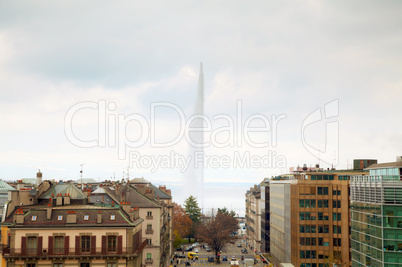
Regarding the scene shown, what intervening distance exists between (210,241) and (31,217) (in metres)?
80.0

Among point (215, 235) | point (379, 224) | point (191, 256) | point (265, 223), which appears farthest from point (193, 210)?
point (379, 224)

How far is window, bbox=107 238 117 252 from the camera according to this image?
170 ft

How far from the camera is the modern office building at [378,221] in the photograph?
174 ft

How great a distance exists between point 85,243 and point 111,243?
10.3ft

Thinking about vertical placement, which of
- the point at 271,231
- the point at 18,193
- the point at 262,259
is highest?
the point at 18,193

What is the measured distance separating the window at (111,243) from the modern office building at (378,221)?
3362 centimetres

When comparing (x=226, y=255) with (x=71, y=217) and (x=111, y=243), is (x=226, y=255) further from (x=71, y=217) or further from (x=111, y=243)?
(x=71, y=217)

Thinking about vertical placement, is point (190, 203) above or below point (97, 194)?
below

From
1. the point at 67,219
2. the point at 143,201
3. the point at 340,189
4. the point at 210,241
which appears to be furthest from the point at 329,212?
the point at 67,219

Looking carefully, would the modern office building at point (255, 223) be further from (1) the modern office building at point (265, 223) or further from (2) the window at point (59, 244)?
(2) the window at point (59, 244)

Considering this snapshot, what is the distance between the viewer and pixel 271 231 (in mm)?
117375

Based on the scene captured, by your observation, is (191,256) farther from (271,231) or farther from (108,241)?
(108,241)

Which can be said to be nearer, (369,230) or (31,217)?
(31,217)

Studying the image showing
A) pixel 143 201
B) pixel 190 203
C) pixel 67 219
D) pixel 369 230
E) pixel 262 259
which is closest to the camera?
pixel 67 219
